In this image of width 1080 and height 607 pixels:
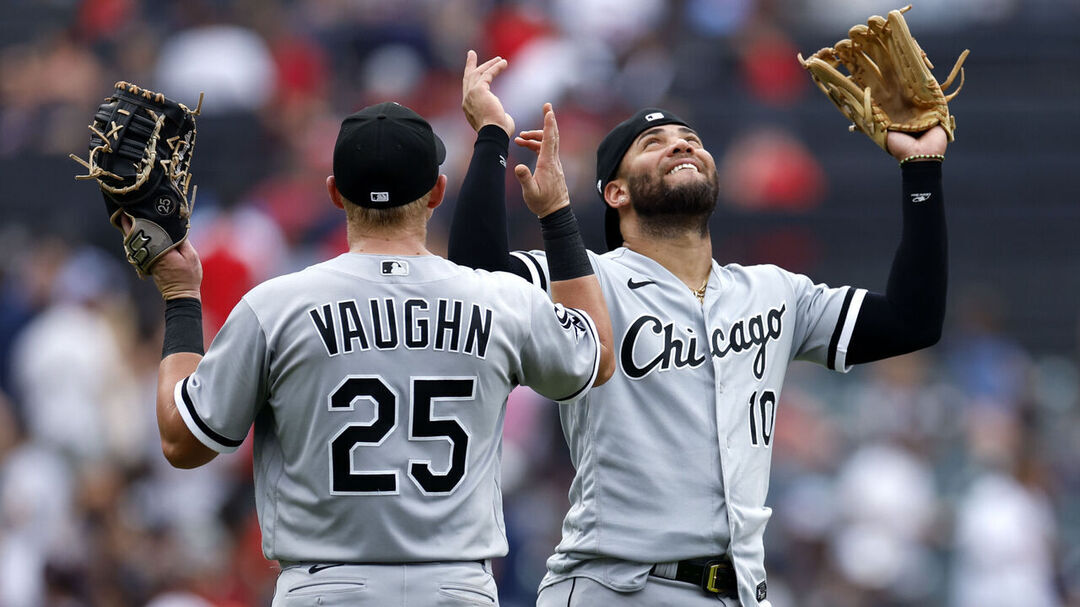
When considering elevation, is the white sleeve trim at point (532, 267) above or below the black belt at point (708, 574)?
above

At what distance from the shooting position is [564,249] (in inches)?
156

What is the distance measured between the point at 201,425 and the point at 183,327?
0.38 metres

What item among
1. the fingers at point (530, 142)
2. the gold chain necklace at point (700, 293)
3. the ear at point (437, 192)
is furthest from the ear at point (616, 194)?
the ear at point (437, 192)

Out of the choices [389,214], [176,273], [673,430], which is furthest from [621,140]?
[176,273]

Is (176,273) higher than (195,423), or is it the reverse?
(176,273)

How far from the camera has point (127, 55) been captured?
1188 centimetres

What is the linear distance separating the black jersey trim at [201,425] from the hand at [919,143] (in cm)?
201

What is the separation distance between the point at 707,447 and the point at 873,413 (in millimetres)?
5929

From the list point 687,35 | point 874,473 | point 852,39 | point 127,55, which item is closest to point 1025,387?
point 874,473

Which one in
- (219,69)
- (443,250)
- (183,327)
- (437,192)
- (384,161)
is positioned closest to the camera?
(384,161)

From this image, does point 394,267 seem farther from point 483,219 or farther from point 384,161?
point 483,219

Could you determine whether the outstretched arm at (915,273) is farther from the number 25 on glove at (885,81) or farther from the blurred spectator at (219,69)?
the blurred spectator at (219,69)

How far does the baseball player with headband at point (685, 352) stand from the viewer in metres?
4.09

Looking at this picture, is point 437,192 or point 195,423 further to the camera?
point 437,192
